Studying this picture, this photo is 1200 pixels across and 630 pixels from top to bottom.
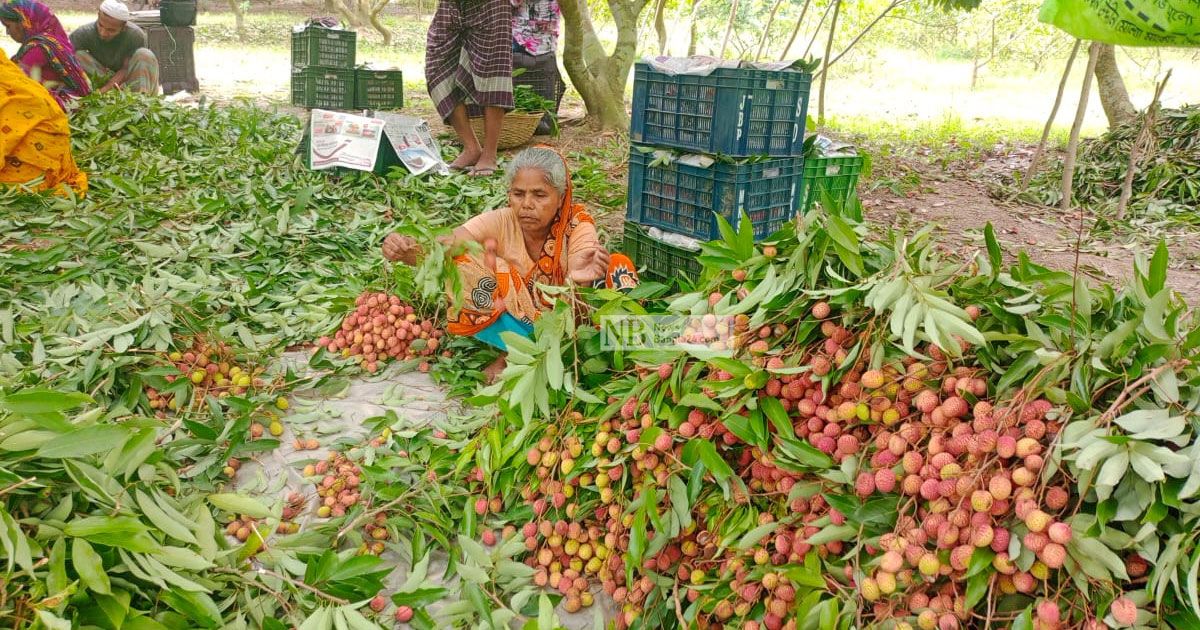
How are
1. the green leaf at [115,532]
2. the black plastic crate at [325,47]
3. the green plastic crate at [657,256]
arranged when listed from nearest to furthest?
the green leaf at [115,532], the green plastic crate at [657,256], the black plastic crate at [325,47]

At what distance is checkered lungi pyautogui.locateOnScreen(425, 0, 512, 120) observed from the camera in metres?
4.72

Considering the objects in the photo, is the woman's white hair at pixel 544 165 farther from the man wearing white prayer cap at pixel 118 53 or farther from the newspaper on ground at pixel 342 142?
the man wearing white prayer cap at pixel 118 53

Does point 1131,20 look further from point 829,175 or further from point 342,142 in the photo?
point 342,142

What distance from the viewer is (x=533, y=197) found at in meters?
2.65

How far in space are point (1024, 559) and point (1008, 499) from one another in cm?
9

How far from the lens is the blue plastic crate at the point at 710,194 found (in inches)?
109

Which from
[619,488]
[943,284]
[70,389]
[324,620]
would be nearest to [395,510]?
[324,620]

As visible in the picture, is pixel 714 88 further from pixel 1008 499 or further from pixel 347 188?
pixel 347 188

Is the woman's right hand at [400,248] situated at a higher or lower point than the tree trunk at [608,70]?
lower

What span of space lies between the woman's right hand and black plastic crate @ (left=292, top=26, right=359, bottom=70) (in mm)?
4236

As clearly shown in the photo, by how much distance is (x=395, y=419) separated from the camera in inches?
93.3

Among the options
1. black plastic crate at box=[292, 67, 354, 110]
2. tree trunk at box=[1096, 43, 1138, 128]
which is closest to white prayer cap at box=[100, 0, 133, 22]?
black plastic crate at box=[292, 67, 354, 110]

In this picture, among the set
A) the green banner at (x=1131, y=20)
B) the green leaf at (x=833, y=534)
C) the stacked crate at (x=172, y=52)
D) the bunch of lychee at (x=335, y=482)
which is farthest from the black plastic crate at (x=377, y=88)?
the green leaf at (x=833, y=534)

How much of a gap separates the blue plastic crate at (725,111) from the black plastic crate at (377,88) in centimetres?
386
